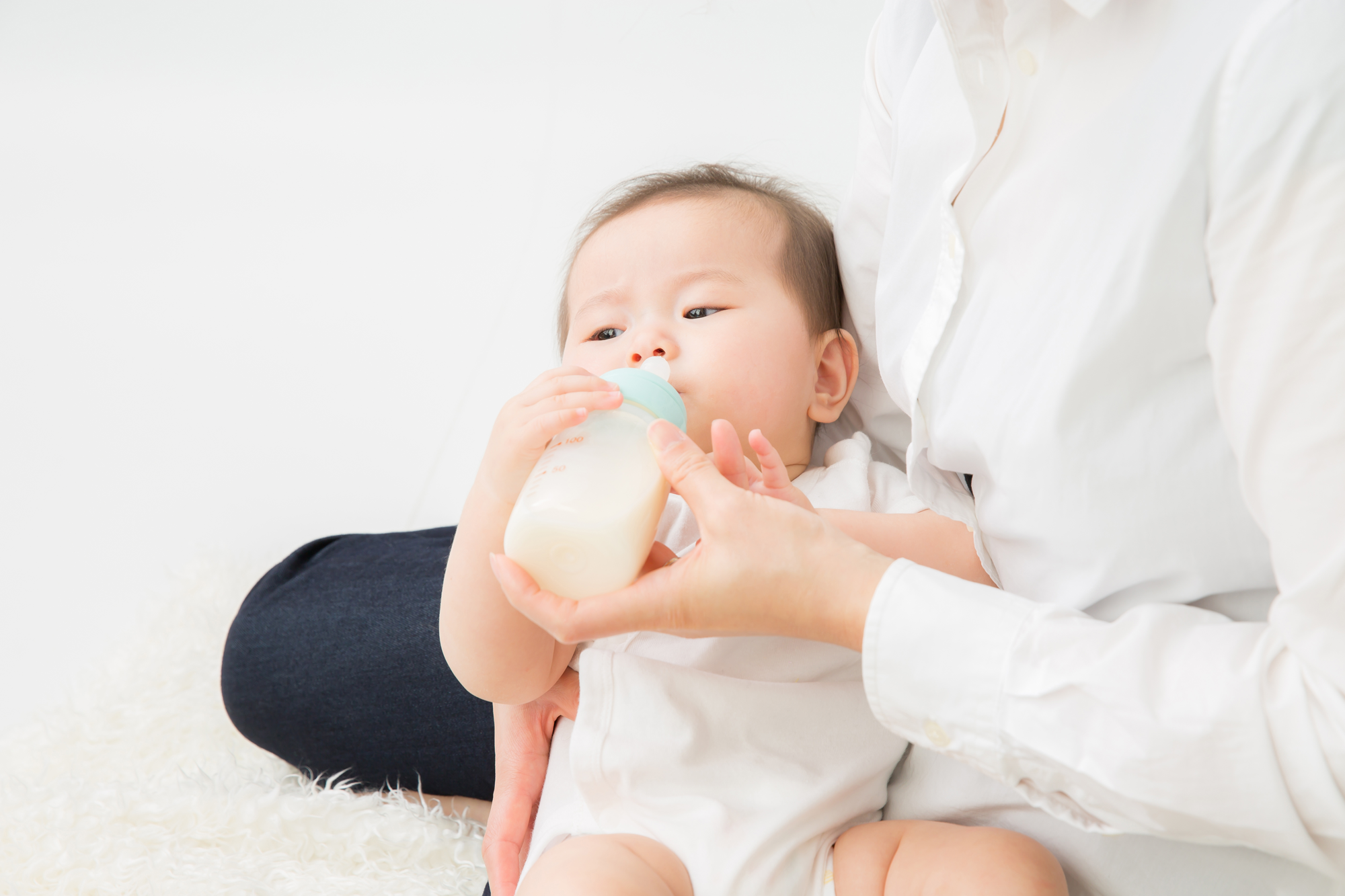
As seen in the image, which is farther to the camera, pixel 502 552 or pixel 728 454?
pixel 502 552

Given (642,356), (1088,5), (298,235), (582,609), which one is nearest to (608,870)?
(582,609)

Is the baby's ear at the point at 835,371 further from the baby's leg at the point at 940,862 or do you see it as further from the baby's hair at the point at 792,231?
the baby's leg at the point at 940,862

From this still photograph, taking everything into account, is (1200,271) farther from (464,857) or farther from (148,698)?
(148,698)

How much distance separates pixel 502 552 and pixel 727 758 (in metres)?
0.31

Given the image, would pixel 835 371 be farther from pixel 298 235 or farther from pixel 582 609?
pixel 298 235

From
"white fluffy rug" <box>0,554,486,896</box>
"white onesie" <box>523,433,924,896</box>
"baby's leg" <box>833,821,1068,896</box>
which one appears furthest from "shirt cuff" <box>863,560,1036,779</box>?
"white fluffy rug" <box>0,554,486,896</box>

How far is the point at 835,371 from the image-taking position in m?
1.28

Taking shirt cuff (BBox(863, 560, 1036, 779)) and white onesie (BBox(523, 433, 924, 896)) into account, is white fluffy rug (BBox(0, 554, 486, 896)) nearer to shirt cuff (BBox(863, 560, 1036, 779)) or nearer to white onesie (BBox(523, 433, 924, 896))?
white onesie (BBox(523, 433, 924, 896))

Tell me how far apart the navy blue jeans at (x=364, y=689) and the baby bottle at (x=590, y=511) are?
64cm

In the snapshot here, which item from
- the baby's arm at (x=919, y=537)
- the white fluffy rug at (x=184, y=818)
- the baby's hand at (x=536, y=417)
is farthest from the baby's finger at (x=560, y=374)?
the white fluffy rug at (x=184, y=818)

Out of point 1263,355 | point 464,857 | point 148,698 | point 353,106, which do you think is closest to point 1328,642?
point 1263,355

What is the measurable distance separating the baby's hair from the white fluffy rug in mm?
711

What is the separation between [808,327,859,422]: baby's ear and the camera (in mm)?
1265

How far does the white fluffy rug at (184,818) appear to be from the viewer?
45.6 inches
